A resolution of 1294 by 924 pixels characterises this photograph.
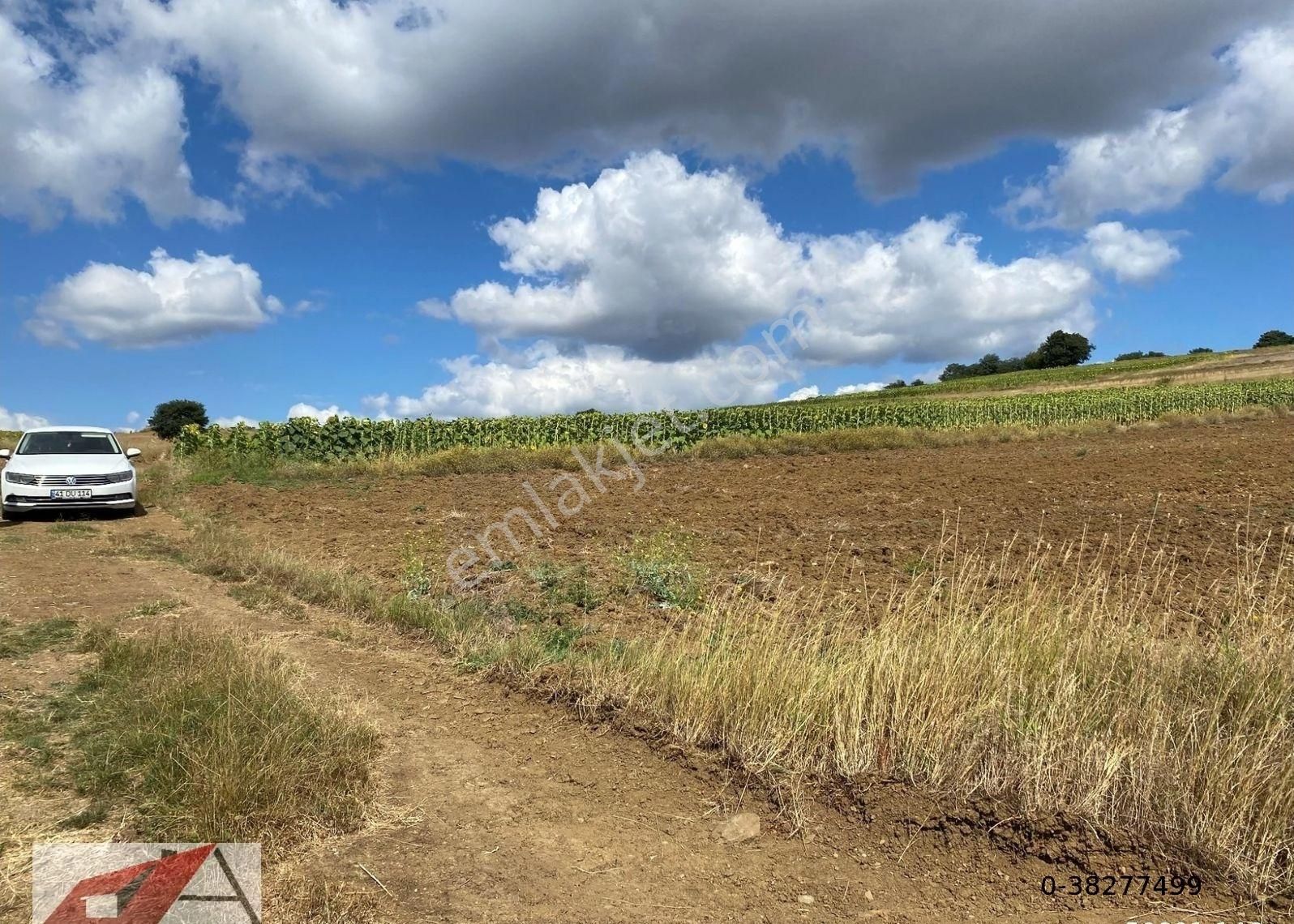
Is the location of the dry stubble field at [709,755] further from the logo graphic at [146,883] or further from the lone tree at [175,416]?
the lone tree at [175,416]

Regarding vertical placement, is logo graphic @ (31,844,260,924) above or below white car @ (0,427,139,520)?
below

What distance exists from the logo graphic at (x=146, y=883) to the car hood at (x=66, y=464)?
12764mm

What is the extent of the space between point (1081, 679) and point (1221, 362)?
7865 cm

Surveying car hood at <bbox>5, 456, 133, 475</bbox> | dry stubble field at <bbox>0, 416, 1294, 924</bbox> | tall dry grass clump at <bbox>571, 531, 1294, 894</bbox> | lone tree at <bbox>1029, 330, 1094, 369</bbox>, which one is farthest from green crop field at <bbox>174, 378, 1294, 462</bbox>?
lone tree at <bbox>1029, 330, 1094, 369</bbox>

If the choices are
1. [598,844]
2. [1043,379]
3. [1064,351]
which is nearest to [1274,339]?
[1064,351]

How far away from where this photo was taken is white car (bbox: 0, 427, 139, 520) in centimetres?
1305

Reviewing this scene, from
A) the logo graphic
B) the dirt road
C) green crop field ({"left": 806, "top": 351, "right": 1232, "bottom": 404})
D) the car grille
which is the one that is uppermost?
green crop field ({"left": 806, "top": 351, "right": 1232, "bottom": 404})

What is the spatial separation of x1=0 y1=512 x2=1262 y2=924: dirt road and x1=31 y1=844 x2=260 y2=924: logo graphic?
0.30 feet

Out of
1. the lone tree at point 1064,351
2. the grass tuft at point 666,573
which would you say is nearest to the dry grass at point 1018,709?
the grass tuft at point 666,573

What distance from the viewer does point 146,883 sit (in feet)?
9.88

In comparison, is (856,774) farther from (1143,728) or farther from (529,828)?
(529,828)

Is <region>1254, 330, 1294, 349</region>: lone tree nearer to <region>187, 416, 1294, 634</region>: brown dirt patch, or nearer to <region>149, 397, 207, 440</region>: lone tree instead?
<region>187, 416, 1294, 634</region>: brown dirt patch

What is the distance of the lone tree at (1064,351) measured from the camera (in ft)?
352

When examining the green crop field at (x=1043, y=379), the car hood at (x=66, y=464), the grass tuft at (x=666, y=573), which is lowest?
the grass tuft at (x=666, y=573)
